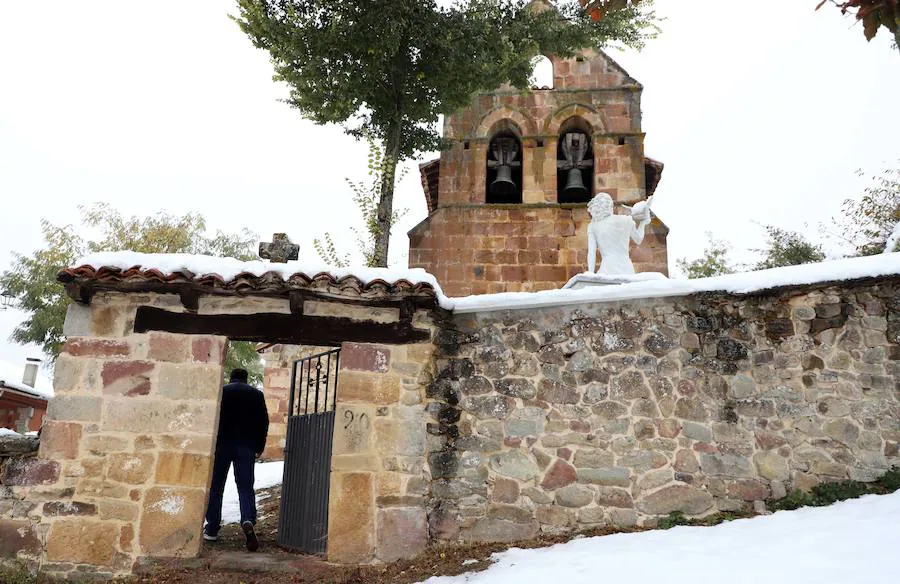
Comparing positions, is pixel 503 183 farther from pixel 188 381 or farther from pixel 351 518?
pixel 351 518

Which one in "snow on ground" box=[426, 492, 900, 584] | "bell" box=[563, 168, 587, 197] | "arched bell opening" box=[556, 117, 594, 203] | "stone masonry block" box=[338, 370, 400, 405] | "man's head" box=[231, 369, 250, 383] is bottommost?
"snow on ground" box=[426, 492, 900, 584]

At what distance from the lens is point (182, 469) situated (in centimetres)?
499

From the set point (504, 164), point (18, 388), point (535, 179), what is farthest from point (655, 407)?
point (18, 388)

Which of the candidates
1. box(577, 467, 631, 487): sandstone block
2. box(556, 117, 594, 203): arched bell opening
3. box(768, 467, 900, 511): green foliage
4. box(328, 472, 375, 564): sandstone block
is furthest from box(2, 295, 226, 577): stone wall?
box(556, 117, 594, 203): arched bell opening

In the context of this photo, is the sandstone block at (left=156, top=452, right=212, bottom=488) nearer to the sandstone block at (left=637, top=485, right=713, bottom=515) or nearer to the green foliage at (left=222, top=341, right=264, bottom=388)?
the sandstone block at (left=637, top=485, right=713, bottom=515)

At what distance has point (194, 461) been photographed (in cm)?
502

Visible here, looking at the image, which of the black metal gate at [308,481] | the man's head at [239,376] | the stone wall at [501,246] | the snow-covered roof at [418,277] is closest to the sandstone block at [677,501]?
the snow-covered roof at [418,277]

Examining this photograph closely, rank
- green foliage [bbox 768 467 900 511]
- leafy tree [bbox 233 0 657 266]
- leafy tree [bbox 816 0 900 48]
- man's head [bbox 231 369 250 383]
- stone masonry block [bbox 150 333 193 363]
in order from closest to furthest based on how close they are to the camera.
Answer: leafy tree [bbox 816 0 900 48] → green foliage [bbox 768 467 900 511] → stone masonry block [bbox 150 333 193 363] → man's head [bbox 231 369 250 383] → leafy tree [bbox 233 0 657 266]

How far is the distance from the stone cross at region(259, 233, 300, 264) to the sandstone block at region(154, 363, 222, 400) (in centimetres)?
117

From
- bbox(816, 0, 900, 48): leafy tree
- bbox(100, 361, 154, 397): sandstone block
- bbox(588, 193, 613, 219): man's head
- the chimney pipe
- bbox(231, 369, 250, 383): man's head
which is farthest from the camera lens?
the chimney pipe

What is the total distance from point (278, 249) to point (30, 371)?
1490 cm

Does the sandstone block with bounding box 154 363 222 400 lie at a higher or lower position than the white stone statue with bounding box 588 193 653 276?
lower

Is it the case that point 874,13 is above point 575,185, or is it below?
below

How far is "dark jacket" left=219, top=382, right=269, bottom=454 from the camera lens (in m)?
5.95
